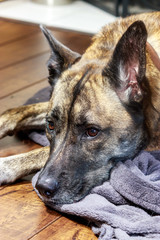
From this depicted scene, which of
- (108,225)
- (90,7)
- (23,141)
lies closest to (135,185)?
(108,225)

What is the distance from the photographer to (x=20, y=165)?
8.31ft

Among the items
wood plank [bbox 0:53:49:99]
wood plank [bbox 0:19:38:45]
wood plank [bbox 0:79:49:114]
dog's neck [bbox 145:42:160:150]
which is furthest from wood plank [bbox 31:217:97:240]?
wood plank [bbox 0:19:38:45]

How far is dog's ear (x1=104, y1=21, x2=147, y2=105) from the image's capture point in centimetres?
217

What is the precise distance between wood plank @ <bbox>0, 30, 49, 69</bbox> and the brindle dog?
2244 mm

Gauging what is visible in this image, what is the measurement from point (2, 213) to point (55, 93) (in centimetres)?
72

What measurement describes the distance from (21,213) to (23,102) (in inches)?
58.2

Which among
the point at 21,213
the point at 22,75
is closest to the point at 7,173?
the point at 21,213

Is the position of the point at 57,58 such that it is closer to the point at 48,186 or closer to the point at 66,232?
the point at 48,186

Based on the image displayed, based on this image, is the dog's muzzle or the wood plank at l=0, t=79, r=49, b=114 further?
the wood plank at l=0, t=79, r=49, b=114

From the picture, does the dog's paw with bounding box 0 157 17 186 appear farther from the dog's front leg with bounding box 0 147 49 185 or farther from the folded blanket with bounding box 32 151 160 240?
the folded blanket with bounding box 32 151 160 240

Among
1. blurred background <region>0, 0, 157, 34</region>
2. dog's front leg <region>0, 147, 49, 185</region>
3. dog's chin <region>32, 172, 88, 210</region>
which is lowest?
blurred background <region>0, 0, 157, 34</region>

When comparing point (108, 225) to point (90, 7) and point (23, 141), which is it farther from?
point (90, 7)

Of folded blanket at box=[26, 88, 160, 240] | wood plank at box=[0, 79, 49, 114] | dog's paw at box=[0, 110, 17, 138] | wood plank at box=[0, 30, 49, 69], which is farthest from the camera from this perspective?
wood plank at box=[0, 30, 49, 69]

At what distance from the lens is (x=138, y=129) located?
→ 234cm
